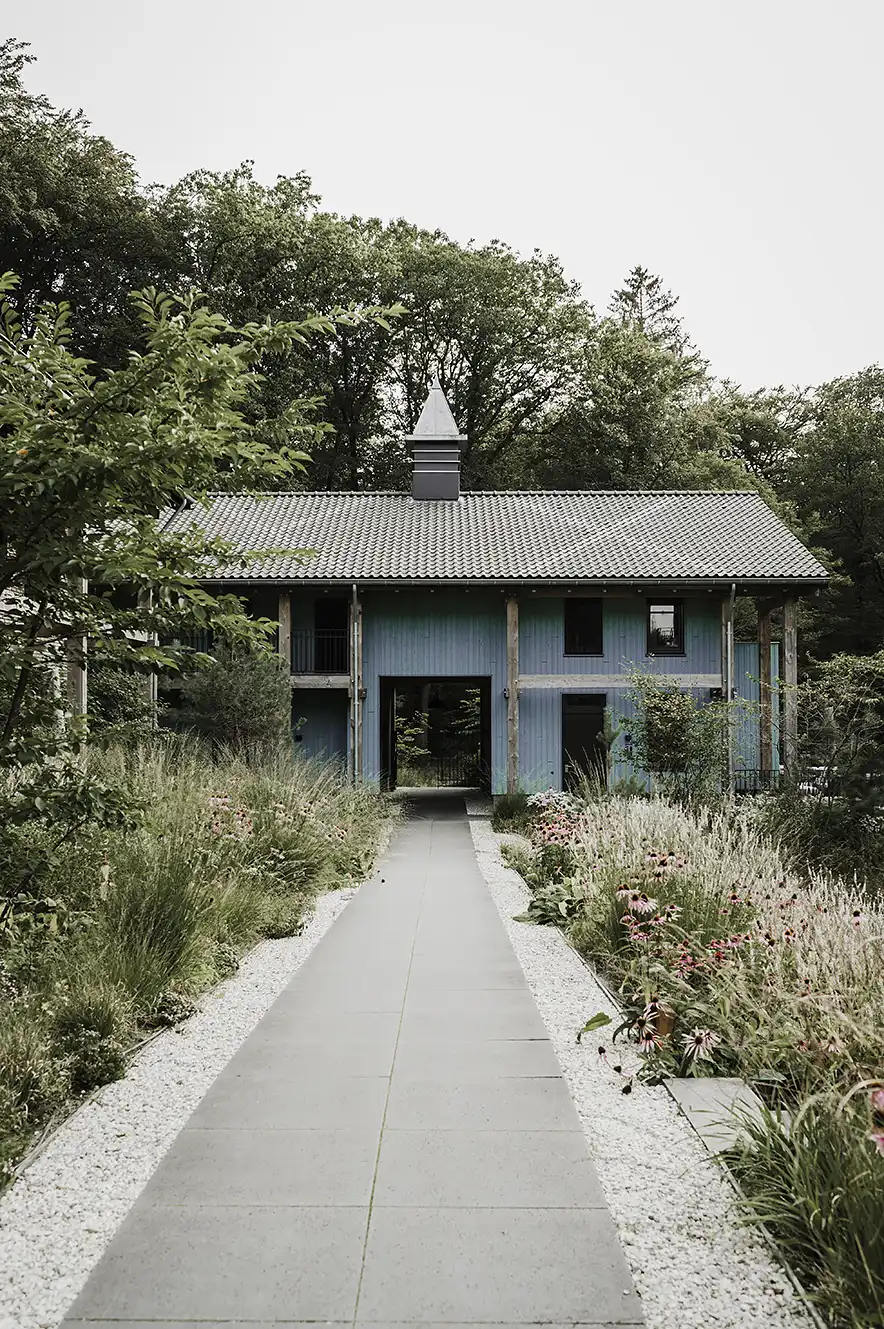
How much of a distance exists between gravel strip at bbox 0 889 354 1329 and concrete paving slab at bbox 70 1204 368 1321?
0.35 feet

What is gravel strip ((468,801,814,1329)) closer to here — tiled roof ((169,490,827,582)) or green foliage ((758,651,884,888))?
green foliage ((758,651,884,888))

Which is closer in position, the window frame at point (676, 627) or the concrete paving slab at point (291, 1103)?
the concrete paving slab at point (291, 1103)

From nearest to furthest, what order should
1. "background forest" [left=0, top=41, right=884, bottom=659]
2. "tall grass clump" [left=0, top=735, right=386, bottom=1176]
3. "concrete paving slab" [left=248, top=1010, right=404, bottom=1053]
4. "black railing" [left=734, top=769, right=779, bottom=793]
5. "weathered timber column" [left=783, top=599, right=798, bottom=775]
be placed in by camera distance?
1. "tall grass clump" [left=0, top=735, right=386, bottom=1176]
2. "concrete paving slab" [left=248, top=1010, right=404, bottom=1053]
3. "weathered timber column" [left=783, top=599, right=798, bottom=775]
4. "black railing" [left=734, top=769, right=779, bottom=793]
5. "background forest" [left=0, top=41, right=884, bottom=659]

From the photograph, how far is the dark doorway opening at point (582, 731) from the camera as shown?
1995 cm

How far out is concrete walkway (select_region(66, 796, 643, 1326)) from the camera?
2842 mm

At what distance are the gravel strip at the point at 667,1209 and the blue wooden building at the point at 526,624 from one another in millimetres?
14231

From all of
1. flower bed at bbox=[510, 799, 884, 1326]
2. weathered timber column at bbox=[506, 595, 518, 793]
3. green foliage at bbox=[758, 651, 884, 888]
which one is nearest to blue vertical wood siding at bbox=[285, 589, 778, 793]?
weathered timber column at bbox=[506, 595, 518, 793]

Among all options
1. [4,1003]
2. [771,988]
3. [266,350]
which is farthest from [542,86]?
[4,1003]

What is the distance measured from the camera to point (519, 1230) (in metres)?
3.24

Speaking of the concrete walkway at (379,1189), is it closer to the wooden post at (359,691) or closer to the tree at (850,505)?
the wooden post at (359,691)

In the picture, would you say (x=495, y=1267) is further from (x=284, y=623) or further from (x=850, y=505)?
(x=850, y=505)

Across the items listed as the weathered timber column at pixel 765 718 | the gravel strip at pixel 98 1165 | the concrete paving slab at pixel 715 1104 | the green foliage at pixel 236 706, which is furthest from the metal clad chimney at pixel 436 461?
the concrete paving slab at pixel 715 1104

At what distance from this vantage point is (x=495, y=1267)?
3.02 meters

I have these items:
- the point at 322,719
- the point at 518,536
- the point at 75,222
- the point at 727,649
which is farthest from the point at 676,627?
the point at 75,222
